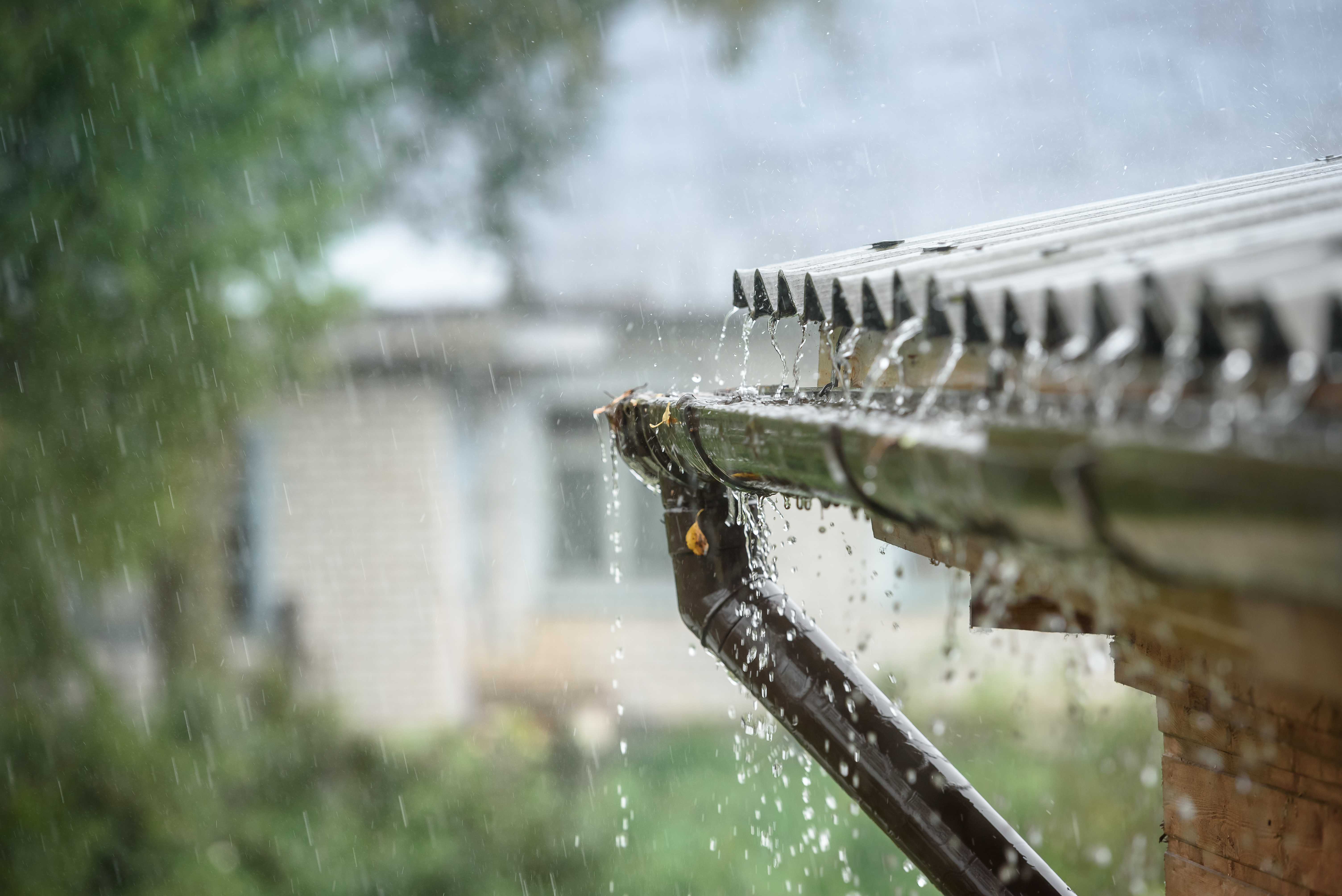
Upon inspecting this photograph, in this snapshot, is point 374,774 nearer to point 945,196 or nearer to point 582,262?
point 582,262

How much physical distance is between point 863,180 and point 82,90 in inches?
274

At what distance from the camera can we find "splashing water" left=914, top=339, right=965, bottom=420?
120 centimetres

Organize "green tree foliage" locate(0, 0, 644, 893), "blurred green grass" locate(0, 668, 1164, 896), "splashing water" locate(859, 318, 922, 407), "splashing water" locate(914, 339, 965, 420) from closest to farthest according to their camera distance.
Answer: "splashing water" locate(914, 339, 965, 420) → "splashing water" locate(859, 318, 922, 407) → "green tree foliage" locate(0, 0, 644, 893) → "blurred green grass" locate(0, 668, 1164, 896)

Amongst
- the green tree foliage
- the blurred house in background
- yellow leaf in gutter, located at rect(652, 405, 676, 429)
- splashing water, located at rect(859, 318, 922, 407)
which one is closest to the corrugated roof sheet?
splashing water, located at rect(859, 318, 922, 407)

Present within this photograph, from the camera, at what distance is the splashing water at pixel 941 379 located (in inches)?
47.2

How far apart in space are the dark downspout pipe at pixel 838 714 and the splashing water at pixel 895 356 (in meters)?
0.48

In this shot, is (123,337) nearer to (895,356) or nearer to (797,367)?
(797,367)

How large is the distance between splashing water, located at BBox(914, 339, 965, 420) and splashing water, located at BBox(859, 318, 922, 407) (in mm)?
56

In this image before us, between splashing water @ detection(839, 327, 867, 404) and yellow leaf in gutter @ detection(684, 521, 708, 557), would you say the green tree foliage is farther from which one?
splashing water @ detection(839, 327, 867, 404)

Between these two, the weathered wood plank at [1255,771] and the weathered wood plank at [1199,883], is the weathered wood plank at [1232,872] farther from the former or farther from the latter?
the weathered wood plank at [1255,771]

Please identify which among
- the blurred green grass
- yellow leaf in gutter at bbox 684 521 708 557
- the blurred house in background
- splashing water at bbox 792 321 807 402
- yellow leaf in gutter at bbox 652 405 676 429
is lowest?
the blurred green grass

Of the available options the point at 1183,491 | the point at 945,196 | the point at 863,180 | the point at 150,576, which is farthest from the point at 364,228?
the point at 1183,491

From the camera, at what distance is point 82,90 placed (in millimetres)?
5945

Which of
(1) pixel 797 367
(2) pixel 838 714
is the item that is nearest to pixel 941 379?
(1) pixel 797 367
